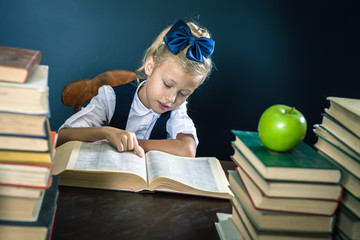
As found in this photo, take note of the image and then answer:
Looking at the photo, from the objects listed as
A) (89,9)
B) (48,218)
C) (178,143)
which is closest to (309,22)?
(89,9)

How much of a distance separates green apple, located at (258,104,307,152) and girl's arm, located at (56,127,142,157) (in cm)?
52

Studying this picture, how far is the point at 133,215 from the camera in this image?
1005 mm

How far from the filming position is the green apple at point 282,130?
88 cm

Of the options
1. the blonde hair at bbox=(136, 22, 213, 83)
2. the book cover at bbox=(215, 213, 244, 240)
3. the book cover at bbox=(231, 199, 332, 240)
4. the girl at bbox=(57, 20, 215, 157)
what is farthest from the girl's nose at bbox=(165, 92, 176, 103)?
the book cover at bbox=(231, 199, 332, 240)

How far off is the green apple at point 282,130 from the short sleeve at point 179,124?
90cm

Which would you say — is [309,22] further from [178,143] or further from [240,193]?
[240,193]

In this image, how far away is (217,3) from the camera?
257 centimetres

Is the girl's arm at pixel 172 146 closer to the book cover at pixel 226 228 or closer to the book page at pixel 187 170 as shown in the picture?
the book page at pixel 187 170

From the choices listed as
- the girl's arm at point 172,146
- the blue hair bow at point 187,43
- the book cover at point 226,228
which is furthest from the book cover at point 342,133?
the blue hair bow at point 187,43

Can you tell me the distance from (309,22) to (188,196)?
194 centimetres

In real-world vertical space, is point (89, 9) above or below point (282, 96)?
above

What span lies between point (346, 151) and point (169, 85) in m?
0.97

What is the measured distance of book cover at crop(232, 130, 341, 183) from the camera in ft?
2.64

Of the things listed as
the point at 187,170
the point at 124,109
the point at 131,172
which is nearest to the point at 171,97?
the point at 124,109
